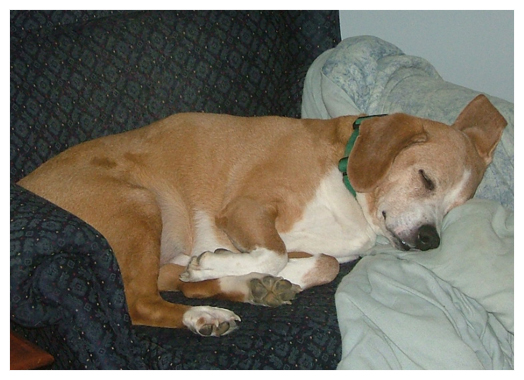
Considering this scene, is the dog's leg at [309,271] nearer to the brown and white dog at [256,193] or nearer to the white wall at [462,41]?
the brown and white dog at [256,193]

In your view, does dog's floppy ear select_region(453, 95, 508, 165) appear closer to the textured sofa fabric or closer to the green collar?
the green collar

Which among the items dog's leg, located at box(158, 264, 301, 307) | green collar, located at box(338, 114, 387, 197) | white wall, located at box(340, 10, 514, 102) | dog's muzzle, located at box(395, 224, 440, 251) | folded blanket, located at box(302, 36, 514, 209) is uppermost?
white wall, located at box(340, 10, 514, 102)

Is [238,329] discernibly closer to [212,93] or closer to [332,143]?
[332,143]

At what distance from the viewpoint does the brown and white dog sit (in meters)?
2.86

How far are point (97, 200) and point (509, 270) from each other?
194cm

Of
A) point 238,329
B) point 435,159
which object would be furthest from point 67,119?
point 435,159

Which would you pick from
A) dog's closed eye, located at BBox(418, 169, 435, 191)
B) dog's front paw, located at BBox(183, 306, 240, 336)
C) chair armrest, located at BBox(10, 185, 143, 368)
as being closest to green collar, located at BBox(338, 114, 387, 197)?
dog's closed eye, located at BBox(418, 169, 435, 191)

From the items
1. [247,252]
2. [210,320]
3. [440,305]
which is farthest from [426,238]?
[210,320]

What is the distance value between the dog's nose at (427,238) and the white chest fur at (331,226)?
0.35 m

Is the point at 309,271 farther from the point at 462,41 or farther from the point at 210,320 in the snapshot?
the point at 462,41

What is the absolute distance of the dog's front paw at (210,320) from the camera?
8.29ft

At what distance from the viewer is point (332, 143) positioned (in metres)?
3.21

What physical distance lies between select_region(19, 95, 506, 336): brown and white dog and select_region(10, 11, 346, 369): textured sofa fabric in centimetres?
19

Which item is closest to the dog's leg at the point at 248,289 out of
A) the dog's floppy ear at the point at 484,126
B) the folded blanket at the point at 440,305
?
Result: the folded blanket at the point at 440,305
